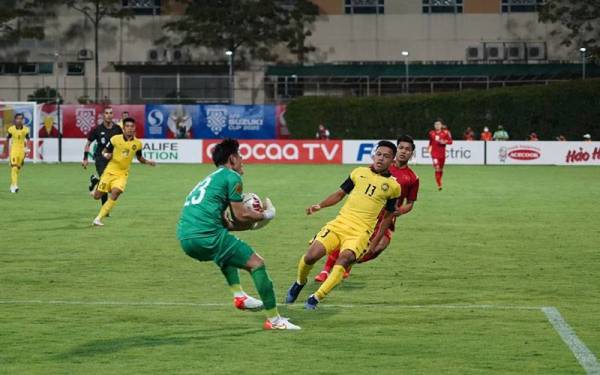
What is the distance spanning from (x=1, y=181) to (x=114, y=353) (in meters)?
29.8

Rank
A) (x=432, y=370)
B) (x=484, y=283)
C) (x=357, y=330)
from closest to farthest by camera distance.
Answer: (x=432, y=370) < (x=357, y=330) < (x=484, y=283)

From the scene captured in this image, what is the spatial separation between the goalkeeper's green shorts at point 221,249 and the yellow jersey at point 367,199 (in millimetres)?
1886

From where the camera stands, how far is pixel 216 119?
66.8 meters

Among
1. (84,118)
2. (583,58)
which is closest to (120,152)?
(84,118)

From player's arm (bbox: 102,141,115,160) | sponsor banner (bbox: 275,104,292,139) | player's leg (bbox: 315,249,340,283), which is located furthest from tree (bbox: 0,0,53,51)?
player's leg (bbox: 315,249,340,283)

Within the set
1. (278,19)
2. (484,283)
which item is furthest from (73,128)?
(484,283)

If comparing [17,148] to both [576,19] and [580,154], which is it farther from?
[576,19]

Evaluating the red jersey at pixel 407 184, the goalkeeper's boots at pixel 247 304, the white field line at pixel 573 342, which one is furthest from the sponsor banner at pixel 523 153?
the goalkeeper's boots at pixel 247 304

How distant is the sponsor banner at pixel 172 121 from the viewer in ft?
218

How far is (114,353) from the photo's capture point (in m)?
10.6

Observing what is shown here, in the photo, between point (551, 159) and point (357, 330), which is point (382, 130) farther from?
point (357, 330)

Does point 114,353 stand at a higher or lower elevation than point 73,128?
lower

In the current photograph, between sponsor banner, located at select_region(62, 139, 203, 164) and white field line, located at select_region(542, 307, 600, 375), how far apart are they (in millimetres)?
42952

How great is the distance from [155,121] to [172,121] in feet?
2.98
